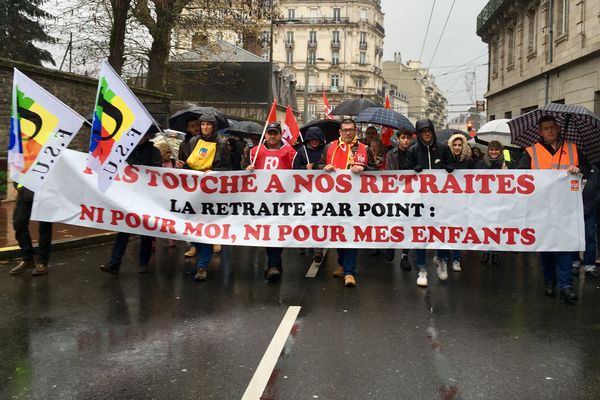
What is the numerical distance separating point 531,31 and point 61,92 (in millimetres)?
18448

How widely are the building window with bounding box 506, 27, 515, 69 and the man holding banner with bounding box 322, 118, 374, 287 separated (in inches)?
833

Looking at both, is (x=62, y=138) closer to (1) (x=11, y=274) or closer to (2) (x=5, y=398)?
(1) (x=11, y=274)

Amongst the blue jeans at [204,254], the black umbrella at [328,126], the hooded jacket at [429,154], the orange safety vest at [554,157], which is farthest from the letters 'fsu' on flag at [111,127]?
the orange safety vest at [554,157]

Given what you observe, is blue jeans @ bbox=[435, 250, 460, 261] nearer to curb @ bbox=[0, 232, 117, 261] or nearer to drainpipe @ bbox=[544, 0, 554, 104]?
curb @ bbox=[0, 232, 117, 261]

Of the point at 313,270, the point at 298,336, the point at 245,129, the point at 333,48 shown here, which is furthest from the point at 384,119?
the point at 333,48

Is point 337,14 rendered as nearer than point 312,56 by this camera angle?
No

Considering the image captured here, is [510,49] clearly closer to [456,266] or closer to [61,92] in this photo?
[61,92]

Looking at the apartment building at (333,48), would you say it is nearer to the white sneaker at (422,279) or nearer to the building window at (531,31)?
the building window at (531,31)

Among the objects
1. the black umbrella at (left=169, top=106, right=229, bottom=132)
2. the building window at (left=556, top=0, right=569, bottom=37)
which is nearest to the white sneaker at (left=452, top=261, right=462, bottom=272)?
the black umbrella at (left=169, top=106, right=229, bottom=132)

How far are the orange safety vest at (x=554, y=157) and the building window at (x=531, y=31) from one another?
17.6 meters

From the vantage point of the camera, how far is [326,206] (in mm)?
6719

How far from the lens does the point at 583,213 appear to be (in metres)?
6.42

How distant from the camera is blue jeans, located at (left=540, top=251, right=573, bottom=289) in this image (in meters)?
6.04

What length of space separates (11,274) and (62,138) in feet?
6.18
